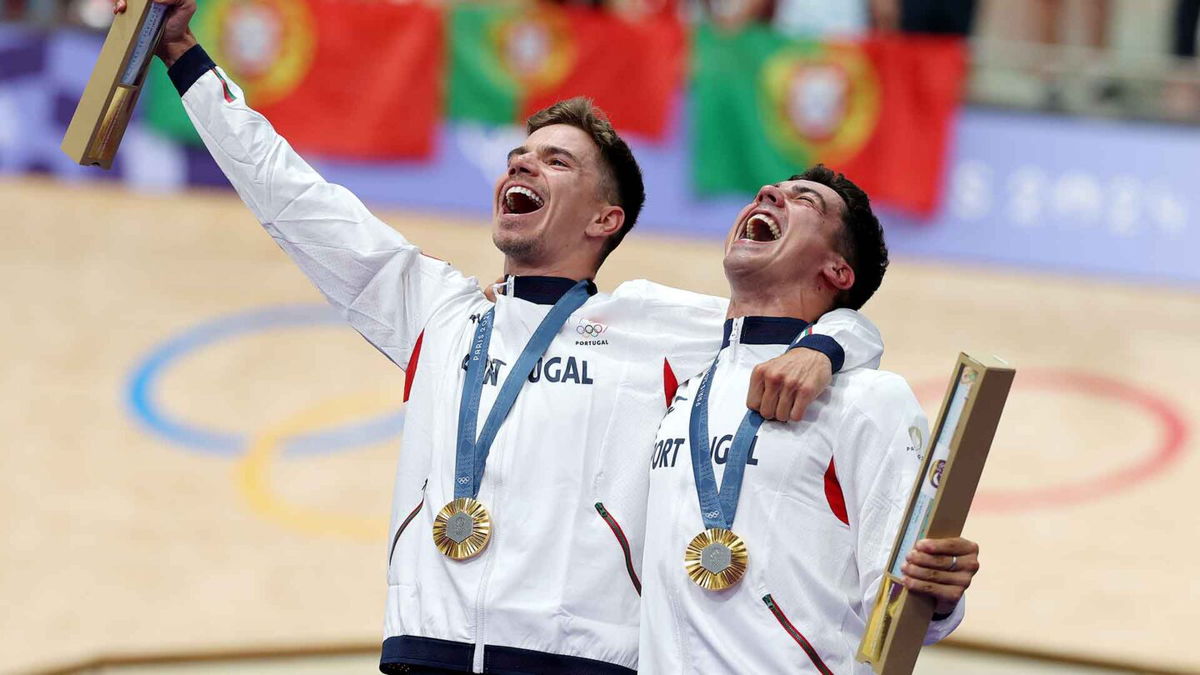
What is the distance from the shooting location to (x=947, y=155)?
9.86 m

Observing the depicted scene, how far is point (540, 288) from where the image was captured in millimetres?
3645

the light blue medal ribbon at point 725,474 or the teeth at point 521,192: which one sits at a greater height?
the teeth at point 521,192

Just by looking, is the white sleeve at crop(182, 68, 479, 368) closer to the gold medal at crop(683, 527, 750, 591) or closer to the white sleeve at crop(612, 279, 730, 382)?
the white sleeve at crop(612, 279, 730, 382)

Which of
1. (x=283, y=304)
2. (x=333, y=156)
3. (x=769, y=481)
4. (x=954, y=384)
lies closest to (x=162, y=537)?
(x=283, y=304)

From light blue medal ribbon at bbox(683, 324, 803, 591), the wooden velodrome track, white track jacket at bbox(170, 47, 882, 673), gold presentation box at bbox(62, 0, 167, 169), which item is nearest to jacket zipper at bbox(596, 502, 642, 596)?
white track jacket at bbox(170, 47, 882, 673)

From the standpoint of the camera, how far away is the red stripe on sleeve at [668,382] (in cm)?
357

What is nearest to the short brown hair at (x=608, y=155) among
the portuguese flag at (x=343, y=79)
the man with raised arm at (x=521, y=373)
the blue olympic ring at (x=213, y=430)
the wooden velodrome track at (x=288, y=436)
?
the man with raised arm at (x=521, y=373)

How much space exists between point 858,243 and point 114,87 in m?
1.66

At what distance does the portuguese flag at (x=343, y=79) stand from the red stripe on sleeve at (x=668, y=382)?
6.28 metres

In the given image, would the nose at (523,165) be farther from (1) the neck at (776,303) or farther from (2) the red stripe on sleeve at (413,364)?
(1) the neck at (776,303)

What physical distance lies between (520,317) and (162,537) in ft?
14.8

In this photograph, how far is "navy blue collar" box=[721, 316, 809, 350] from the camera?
3.43 meters

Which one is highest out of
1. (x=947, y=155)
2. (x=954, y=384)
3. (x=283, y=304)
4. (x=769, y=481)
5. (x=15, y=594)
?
(x=947, y=155)

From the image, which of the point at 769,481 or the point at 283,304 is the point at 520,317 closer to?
the point at 769,481
